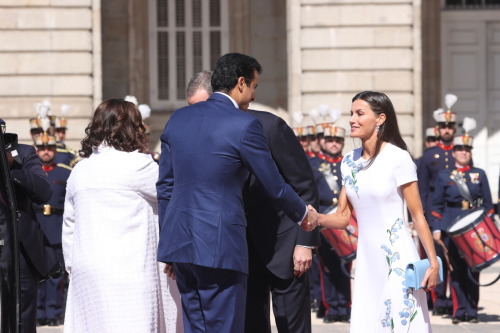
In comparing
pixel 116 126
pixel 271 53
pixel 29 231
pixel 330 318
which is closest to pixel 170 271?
pixel 116 126

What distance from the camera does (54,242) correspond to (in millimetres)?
11367

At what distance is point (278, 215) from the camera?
6543 millimetres

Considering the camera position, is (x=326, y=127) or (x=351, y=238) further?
(x=326, y=127)

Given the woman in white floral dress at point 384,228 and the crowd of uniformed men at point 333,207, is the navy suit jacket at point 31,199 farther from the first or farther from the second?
the crowd of uniformed men at point 333,207

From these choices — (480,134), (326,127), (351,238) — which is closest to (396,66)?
(480,134)

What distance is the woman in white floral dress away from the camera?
621 cm

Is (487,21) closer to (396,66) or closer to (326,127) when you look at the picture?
(396,66)

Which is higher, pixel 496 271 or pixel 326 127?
pixel 326 127

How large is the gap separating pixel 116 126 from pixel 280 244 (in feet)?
3.24

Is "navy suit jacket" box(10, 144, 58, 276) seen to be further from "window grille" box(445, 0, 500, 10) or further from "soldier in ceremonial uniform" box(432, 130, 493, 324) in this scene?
"window grille" box(445, 0, 500, 10)

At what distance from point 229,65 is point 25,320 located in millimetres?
1893

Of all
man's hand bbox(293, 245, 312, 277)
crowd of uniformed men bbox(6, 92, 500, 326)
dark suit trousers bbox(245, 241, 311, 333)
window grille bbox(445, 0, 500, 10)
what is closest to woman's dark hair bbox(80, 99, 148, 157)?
dark suit trousers bbox(245, 241, 311, 333)

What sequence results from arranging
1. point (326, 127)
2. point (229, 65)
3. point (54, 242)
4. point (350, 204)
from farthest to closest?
point (326, 127), point (54, 242), point (350, 204), point (229, 65)

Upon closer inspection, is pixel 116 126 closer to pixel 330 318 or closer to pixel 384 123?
pixel 384 123
